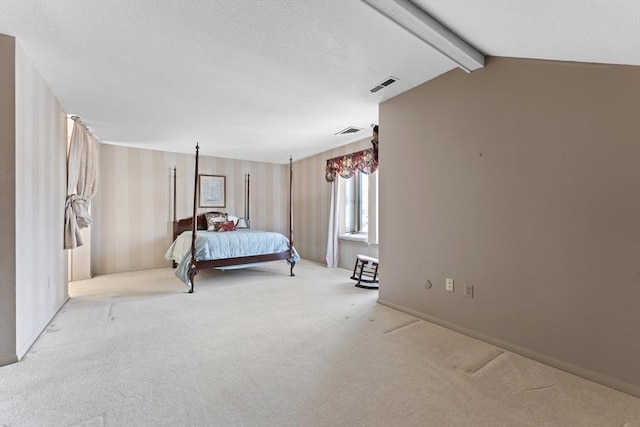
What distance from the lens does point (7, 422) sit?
1400 millimetres

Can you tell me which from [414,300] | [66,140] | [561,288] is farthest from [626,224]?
[66,140]

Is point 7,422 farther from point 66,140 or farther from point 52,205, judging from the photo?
point 66,140

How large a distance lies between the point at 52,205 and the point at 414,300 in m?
3.79

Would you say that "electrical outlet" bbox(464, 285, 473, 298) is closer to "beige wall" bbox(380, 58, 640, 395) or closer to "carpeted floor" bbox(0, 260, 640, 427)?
"beige wall" bbox(380, 58, 640, 395)

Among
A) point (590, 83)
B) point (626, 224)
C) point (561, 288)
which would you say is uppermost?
point (590, 83)

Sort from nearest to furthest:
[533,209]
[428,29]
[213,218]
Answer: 1. [428,29]
2. [533,209]
3. [213,218]

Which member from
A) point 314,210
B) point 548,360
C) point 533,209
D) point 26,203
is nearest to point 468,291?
point 548,360

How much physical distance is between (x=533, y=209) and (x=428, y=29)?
4.74 feet

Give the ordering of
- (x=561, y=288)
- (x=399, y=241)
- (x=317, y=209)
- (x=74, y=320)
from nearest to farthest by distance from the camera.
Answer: (x=561, y=288) < (x=74, y=320) < (x=399, y=241) < (x=317, y=209)

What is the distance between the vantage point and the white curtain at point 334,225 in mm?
5105

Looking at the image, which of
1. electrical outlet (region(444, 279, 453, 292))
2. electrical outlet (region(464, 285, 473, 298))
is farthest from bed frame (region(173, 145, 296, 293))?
electrical outlet (region(464, 285, 473, 298))

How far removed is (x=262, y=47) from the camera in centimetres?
209

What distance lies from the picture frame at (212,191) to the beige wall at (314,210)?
159 cm

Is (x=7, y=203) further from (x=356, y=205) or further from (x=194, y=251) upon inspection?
(x=356, y=205)
